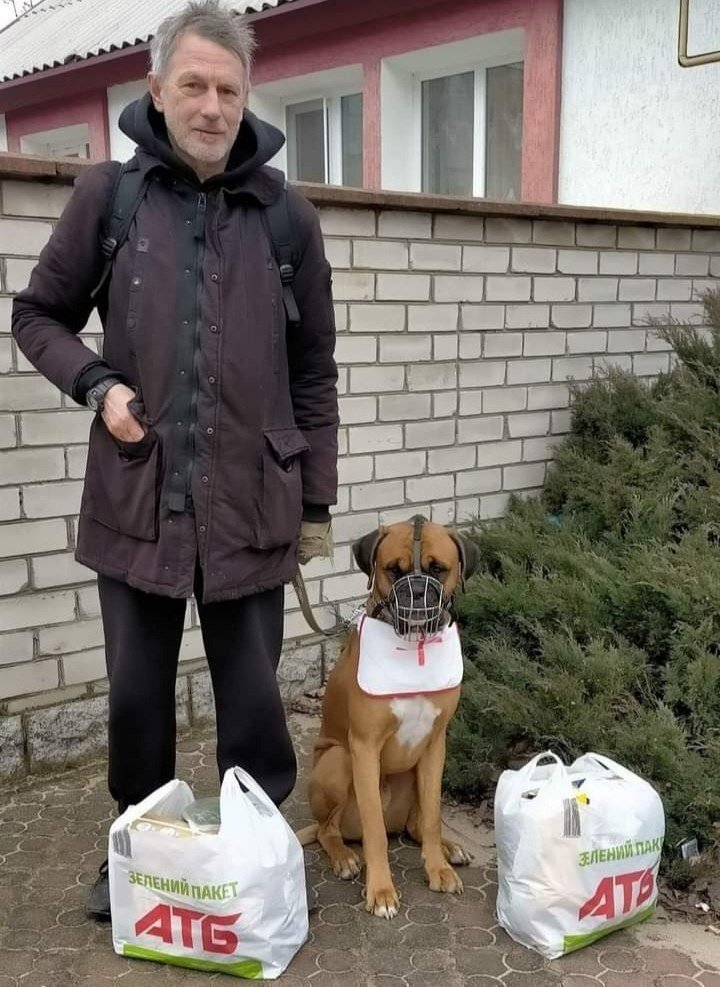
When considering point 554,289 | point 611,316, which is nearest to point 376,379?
point 554,289

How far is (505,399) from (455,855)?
2.70m

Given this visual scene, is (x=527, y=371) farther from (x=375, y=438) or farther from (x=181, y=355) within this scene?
(x=181, y=355)

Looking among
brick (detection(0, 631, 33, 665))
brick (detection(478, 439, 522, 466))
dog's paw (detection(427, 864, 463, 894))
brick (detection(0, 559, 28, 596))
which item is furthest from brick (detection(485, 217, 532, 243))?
dog's paw (detection(427, 864, 463, 894))

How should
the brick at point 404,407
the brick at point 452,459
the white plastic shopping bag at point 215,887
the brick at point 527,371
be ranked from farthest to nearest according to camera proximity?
the brick at point 527,371
the brick at point 452,459
the brick at point 404,407
the white plastic shopping bag at point 215,887

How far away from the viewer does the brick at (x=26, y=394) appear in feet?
11.4

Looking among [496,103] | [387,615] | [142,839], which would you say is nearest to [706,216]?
[496,103]

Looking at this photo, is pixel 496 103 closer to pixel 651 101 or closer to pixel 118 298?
pixel 651 101

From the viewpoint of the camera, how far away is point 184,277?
2.30 metres

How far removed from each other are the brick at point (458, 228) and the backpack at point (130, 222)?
228 centimetres

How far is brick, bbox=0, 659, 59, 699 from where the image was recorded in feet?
11.9

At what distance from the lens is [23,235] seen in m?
3.45

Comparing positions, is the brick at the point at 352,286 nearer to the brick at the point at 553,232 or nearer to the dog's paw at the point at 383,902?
the brick at the point at 553,232

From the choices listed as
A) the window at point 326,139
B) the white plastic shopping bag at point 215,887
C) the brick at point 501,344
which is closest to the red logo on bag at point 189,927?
the white plastic shopping bag at point 215,887

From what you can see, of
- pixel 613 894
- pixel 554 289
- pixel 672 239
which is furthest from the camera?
pixel 672 239
